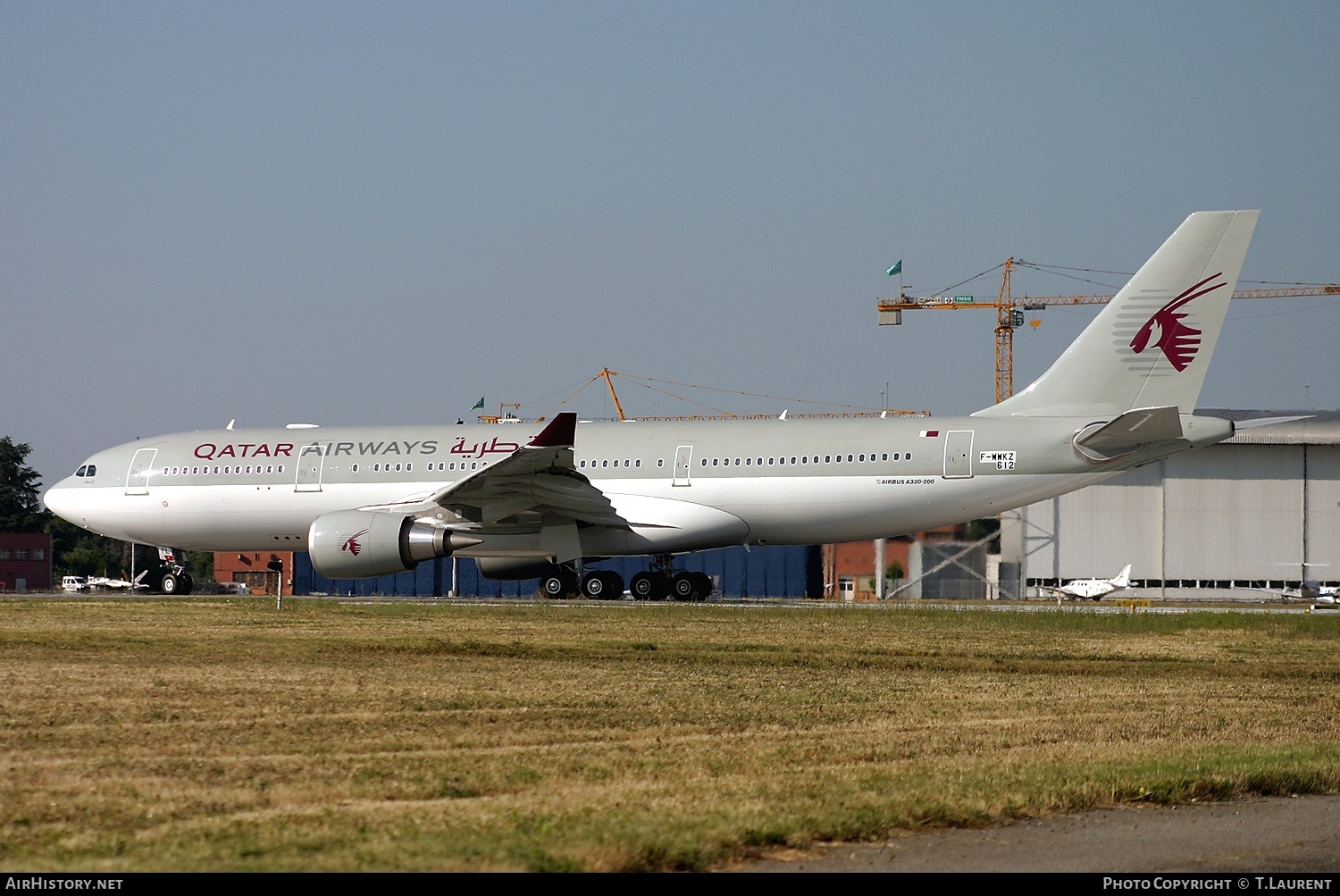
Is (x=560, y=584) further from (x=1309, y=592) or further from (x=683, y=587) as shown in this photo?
(x=1309, y=592)

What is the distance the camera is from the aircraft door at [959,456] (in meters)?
27.2

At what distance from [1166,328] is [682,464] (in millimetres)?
9863

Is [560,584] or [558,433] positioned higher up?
[558,433]

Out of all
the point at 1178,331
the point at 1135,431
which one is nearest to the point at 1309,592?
the point at 1178,331

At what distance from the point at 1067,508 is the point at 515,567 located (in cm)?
3385

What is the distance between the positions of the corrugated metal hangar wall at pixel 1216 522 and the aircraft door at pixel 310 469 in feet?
112

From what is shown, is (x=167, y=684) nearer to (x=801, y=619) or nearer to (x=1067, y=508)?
(x=801, y=619)

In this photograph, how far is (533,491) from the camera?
1087 inches

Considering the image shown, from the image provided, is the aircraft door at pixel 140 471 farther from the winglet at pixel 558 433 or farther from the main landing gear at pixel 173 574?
the winglet at pixel 558 433

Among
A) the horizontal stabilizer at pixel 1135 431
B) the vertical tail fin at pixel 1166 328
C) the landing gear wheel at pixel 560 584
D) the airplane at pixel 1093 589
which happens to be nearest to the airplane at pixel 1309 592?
the airplane at pixel 1093 589

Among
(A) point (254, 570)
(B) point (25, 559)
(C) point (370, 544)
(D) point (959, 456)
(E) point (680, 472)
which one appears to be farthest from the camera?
(B) point (25, 559)

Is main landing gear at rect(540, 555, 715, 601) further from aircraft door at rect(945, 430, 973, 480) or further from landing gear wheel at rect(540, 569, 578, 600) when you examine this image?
aircraft door at rect(945, 430, 973, 480)

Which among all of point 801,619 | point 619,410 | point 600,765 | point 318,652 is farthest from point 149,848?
point 619,410

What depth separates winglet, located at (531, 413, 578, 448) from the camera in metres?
25.5
